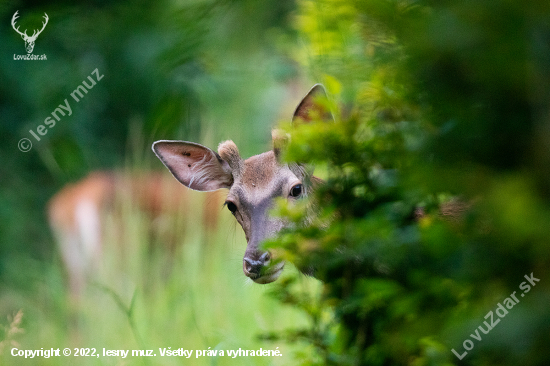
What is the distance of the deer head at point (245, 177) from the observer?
2.29 m

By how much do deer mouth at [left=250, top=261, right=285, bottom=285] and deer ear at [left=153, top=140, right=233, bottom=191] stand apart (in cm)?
64

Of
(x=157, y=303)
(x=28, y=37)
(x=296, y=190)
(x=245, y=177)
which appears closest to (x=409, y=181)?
(x=296, y=190)

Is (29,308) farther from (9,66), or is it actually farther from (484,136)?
(484,136)

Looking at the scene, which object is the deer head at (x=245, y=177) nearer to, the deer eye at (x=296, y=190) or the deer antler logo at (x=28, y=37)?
the deer eye at (x=296, y=190)

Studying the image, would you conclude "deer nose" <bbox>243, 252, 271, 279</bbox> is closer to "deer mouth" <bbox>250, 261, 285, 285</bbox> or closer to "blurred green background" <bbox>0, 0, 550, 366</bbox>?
"deer mouth" <bbox>250, 261, 285, 285</bbox>

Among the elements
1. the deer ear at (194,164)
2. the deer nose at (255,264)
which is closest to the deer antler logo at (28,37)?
the deer ear at (194,164)

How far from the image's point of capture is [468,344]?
702mm

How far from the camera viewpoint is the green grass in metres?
3.15

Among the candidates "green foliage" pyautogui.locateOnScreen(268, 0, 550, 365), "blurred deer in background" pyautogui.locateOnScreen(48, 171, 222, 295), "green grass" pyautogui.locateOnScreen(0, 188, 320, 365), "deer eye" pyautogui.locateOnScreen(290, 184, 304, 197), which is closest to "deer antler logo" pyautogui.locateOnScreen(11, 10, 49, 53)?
"blurred deer in background" pyautogui.locateOnScreen(48, 171, 222, 295)

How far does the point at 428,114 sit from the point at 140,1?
2922 millimetres

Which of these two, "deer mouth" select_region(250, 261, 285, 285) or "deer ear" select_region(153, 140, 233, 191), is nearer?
"deer mouth" select_region(250, 261, 285, 285)

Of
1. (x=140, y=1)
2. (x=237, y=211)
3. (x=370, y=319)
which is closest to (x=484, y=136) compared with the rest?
(x=370, y=319)

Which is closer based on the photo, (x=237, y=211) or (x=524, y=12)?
(x=524, y=12)

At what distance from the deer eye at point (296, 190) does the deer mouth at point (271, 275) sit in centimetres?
42
